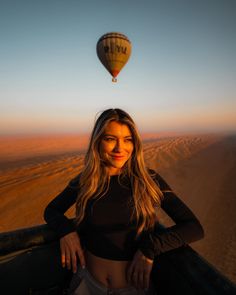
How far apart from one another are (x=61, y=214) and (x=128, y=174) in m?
0.66

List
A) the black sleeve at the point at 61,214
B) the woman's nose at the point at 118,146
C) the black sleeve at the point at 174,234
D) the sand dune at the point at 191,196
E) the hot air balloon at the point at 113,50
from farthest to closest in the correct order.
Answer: the hot air balloon at the point at 113,50 → the sand dune at the point at 191,196 → the woman's nose at the point at 118,146 → the black sleeve at the point at 61,214 → the black sleeve at the point at 174,234

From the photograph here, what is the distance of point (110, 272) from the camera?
1.53 metres

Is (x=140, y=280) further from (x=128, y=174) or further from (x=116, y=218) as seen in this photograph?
(x=128, y=174)

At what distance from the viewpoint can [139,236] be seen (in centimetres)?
159

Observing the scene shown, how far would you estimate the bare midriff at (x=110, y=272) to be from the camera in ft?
4.99

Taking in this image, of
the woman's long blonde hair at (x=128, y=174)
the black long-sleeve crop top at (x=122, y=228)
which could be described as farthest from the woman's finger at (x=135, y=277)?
the woman's long blonde hair at (x=128, y=174)

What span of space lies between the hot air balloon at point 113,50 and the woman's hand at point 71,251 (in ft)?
38.0

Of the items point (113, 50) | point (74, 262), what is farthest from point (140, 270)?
point (113, 50)

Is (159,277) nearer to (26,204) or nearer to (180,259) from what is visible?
(180,259)

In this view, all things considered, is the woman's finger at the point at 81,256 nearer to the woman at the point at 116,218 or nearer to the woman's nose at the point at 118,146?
the woman at the point at 116,218

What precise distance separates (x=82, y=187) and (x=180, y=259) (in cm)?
92

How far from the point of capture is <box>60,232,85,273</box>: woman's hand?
1604 millimetres

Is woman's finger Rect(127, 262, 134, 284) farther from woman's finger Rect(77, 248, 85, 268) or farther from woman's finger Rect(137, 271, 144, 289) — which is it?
woman's finger Rect(77, 248, 85, 268)

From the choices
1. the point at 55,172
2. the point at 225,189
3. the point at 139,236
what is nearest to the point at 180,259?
the point at 139,236
